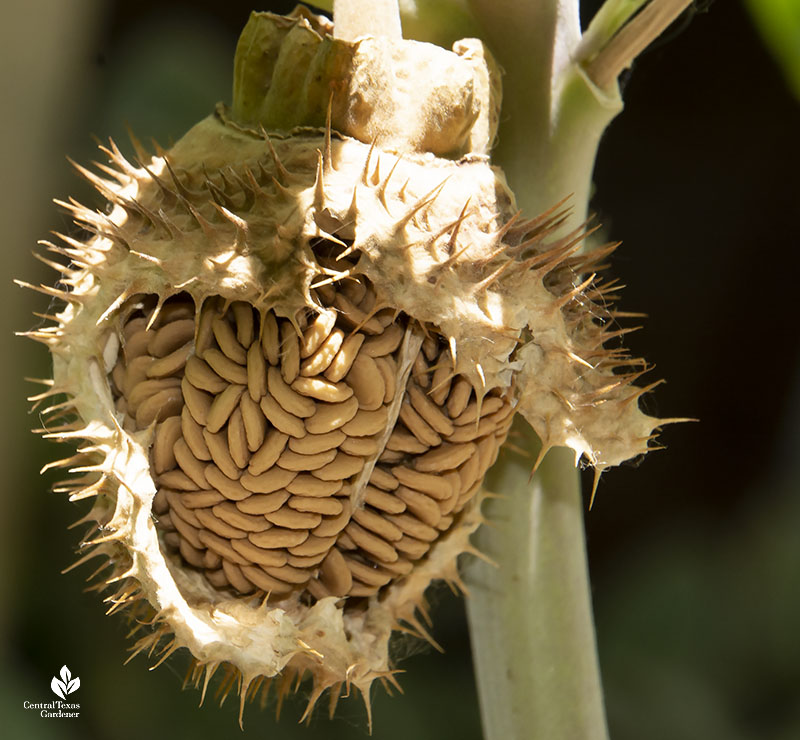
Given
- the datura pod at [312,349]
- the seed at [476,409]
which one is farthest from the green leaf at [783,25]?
the seed at [476,409]

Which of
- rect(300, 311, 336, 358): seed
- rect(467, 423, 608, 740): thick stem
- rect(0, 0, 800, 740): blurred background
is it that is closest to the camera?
rect(300, 311, 336, 358): seed

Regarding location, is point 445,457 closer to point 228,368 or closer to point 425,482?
point 425,482

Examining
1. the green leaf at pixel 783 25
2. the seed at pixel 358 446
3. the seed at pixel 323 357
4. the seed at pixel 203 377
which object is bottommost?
the seed at pixel 358 446

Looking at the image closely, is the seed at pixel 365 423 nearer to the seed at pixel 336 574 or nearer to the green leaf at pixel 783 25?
the seed at pixel 336 574

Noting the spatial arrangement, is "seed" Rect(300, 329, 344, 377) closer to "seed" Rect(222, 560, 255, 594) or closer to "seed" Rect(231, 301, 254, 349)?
"seed" Rect(231, 301, 254, 349)

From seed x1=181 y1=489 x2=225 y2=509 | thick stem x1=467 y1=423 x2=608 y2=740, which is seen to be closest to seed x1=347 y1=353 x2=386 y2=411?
seed x1=181 y1=489 x2=225 y2=509

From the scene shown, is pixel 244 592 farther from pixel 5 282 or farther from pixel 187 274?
pixel 5 282

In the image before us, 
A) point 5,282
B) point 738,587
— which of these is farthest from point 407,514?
point 738,587
